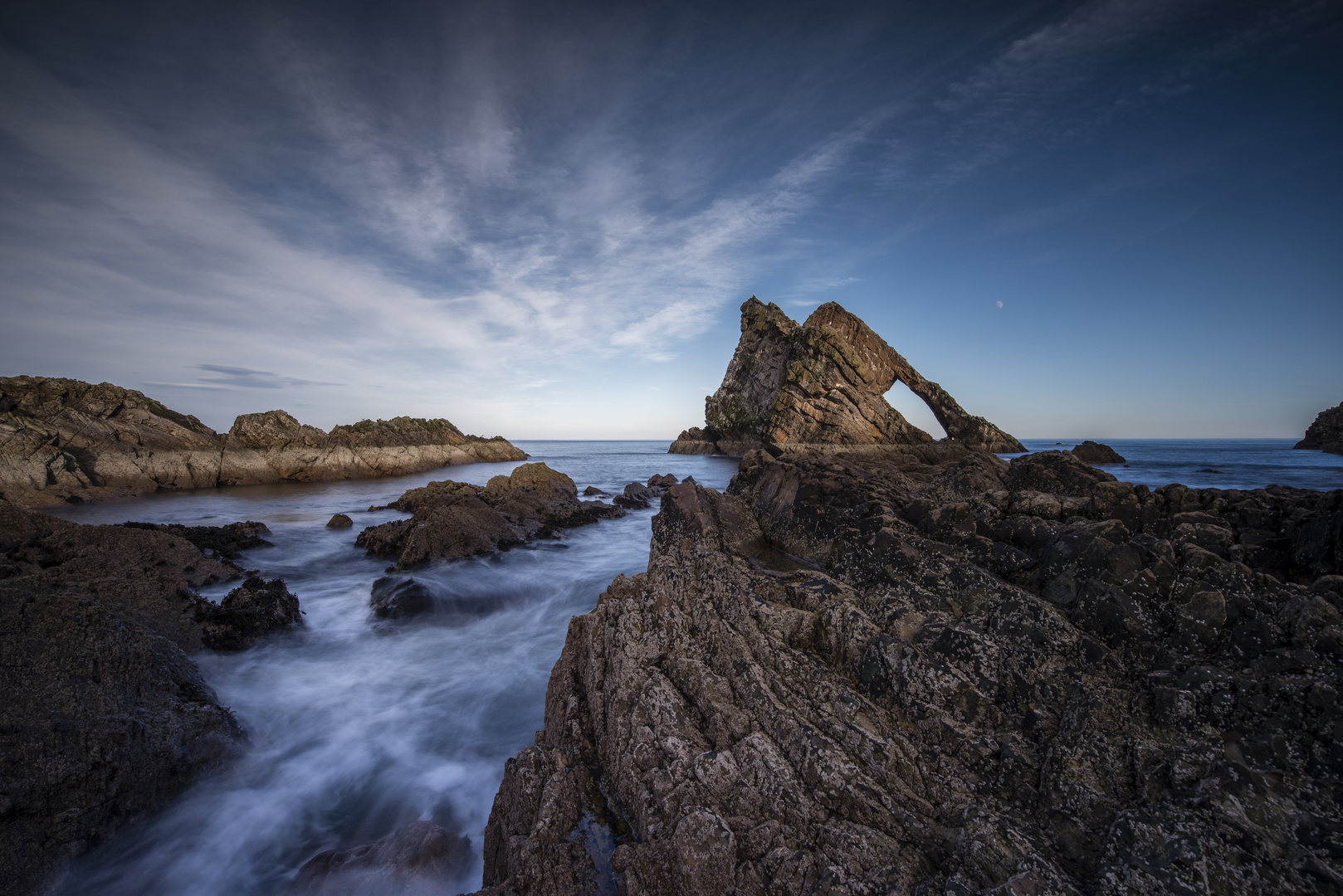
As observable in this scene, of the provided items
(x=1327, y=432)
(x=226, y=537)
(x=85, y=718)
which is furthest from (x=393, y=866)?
(x=1327, y=432)

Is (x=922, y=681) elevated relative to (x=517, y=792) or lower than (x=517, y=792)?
elevated

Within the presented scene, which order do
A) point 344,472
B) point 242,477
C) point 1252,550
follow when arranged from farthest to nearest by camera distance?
point 344,472, point 242,477, point 1252,550

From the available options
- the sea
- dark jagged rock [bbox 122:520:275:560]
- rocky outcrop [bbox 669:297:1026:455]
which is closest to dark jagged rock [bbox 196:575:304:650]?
the sea

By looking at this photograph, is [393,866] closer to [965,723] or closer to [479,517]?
[965,723]

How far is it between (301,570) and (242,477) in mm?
20283

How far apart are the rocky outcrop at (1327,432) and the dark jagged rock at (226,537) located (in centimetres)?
6250

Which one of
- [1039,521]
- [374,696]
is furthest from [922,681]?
[374,696]

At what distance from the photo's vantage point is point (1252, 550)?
11.7 feet

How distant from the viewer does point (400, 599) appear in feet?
27.6

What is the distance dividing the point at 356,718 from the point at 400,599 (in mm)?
2906

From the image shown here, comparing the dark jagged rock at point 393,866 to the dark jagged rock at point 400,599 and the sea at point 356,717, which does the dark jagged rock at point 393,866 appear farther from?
the dark jagged rock at point 400,599

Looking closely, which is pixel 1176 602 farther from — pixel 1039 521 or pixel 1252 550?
pixel 1252 550

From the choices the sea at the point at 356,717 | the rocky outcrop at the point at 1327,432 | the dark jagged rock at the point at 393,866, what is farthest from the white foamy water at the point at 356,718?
the rocky outcrop at the point at 1327,432

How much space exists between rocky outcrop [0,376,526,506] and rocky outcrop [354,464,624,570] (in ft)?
42.7
